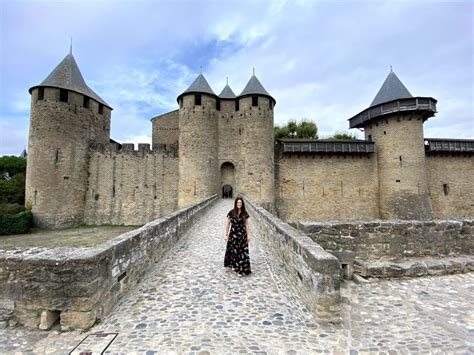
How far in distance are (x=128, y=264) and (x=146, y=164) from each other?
59.3 feet

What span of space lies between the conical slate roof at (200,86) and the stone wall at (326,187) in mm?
8252

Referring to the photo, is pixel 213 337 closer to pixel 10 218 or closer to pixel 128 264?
pixel 128 264

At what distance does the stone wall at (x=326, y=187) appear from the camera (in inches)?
785

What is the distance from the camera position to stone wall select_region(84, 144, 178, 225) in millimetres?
19828

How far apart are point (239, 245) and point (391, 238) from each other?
336cm

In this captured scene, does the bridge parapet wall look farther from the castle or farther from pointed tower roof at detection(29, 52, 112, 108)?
pointed tower roof at detection(29, 52, 112, 108)

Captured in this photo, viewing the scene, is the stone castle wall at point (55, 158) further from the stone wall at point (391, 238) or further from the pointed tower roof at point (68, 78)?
the stone wall at point (391, 238)

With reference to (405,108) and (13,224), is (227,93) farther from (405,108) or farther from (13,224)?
(13,224)

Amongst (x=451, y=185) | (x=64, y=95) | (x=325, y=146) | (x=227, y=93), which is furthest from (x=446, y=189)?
(x=64, y=95)

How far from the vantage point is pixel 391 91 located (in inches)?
744

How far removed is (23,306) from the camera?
7.90 ft

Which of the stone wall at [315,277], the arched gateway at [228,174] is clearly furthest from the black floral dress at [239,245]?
the arched gateway at [228,174]

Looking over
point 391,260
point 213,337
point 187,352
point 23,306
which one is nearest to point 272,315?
point 213,337

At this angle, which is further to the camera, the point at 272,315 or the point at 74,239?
the point at 74,239
